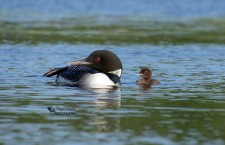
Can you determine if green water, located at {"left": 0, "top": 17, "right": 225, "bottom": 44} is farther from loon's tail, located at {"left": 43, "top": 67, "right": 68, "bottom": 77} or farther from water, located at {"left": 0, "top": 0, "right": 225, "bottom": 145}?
loon's tail, located at {"left": 43, "top": 67, "right": 68, "bottom": 77}

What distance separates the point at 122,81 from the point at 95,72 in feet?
3.39

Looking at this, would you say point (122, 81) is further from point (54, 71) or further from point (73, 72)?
point (54, 71)

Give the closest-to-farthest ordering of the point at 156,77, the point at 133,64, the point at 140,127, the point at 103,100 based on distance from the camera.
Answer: the point at 140,127 < the point at 103,100 < the point at 156,77 < the point at 133,64

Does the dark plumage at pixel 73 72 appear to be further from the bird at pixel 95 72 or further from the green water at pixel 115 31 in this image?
the green water at pixel 115 31

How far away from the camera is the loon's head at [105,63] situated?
1700 cm

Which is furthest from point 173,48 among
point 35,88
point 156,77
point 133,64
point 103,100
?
point 103,100

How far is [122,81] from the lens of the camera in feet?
57.7

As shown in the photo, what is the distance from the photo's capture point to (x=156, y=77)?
18172mm

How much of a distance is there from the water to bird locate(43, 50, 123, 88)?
0.31m

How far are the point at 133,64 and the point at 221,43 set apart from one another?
20.0ft

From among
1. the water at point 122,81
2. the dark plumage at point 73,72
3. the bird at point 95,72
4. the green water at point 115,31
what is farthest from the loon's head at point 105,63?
the green water at point 115,31

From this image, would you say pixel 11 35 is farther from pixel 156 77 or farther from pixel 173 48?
pixel 156 77

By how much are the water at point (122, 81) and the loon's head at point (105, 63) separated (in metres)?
0.40

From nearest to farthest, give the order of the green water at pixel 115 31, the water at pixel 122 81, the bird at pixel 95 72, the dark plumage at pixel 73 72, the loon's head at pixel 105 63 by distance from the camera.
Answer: the water at pixel 122 81
the bird at pixel 95 72
the dark plumage at pixel 73 72
the loon's head at pixel 105 63
the green water at pixel 115 31
